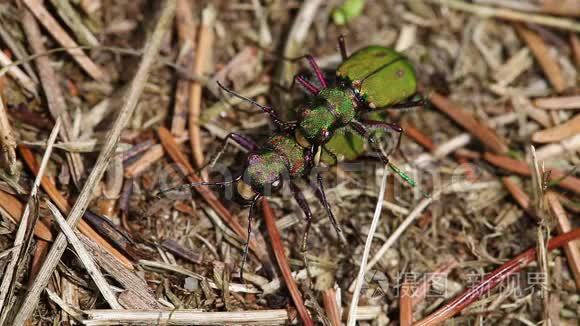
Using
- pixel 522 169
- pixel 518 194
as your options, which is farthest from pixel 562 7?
pixel 518 194

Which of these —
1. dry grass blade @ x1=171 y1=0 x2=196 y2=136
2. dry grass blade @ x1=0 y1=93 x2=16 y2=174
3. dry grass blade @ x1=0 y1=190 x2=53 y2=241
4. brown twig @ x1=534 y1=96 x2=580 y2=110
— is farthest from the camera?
brown twig @ x1=534 y1=96 x2=580 y2=110

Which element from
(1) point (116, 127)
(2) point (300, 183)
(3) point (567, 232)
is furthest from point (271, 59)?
(3) point (567, 232)

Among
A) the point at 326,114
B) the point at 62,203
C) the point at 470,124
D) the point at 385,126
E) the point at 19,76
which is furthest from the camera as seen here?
the point at 470,124

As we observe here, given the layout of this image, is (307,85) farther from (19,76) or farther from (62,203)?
(19,76)

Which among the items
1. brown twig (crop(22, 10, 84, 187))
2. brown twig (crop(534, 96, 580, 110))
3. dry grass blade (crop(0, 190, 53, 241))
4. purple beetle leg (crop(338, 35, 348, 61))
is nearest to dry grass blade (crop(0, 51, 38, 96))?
brown twig (crop(22, 10, 84, 187))

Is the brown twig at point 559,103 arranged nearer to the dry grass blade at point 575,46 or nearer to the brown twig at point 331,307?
the dry grass blade at point 575,46

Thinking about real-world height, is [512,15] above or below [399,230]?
above

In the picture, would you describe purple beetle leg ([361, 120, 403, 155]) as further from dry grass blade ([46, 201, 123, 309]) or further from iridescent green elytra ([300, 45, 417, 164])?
dry grass blade ([46, 201, 123, 309])
